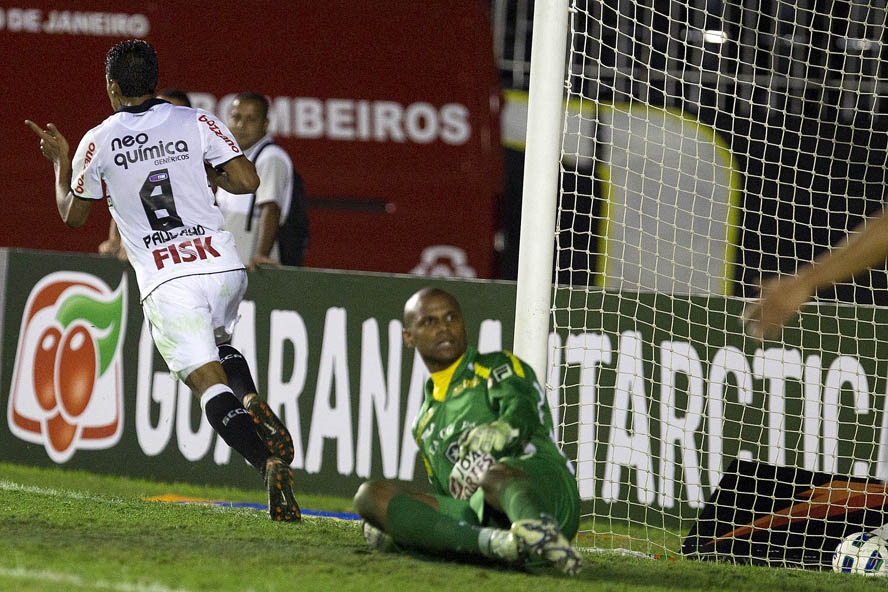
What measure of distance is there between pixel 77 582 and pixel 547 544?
1.35m

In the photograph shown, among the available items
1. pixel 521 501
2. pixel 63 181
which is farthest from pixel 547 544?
pixel 63 181

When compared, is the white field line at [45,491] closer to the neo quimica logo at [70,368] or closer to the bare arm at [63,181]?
the neo quimica logo at [70,368]

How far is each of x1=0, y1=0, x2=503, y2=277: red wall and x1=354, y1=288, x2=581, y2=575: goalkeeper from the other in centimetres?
454

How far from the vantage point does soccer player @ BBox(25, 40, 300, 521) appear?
17.6ft

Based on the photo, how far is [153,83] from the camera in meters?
5.47

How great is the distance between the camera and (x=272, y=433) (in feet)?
17.5

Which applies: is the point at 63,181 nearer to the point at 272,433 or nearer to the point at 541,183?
the point at 272,433

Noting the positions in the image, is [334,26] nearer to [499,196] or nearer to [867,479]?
[499,196]

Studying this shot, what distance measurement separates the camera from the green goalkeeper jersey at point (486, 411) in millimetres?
4426

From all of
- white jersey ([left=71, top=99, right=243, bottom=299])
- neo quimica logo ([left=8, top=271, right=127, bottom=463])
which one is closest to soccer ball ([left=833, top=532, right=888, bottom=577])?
white jersey ([left=71, top=99, right=243, bottom=299])

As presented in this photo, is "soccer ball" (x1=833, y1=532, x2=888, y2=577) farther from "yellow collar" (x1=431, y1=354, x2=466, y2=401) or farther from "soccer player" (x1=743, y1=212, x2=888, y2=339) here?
"soccer player" (x1=743, y1=212, x2=888, y2=339)

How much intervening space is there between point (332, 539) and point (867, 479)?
8.14 ft

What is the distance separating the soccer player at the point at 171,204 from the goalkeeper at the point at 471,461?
903 millimetres

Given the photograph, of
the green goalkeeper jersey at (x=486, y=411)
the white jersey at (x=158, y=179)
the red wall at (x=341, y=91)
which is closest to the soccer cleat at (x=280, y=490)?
the green goalkeeper jersey at (x=486, y=411)
